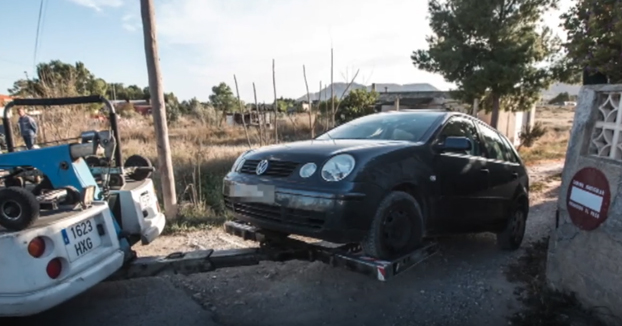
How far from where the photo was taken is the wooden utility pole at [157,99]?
5.52 meters

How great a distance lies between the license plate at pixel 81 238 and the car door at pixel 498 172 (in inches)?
145

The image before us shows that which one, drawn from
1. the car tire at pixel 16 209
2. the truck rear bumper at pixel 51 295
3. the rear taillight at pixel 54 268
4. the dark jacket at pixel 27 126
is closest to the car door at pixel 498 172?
the truck rear bumper at pixel 51 295

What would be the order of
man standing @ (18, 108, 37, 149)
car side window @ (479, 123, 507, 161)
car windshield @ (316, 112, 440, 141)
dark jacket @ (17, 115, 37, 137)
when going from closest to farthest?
1. car windshield @ (316, 112, 440, 141)
2. car side window @ (479, 123, 507, 161)
3. man standing @ (18, 108, 37, 149)
4. dark jacket @ (17, 115, 37, 137)

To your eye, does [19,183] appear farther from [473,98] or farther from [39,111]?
[473,98]

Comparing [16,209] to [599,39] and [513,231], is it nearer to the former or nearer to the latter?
[513,231]

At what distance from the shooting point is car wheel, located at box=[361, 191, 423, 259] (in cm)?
300

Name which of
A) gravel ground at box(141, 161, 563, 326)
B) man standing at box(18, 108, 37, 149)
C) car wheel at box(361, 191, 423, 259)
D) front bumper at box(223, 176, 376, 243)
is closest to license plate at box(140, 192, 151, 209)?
gravel ground at box(141, 161, 563, 326)

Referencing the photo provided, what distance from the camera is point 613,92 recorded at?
3.20m

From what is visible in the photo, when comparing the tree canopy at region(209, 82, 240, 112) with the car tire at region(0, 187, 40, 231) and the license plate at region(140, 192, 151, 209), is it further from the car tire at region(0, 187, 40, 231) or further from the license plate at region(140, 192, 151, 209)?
the car tire at region(0, 187, 40, 231)

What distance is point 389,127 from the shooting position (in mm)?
4035

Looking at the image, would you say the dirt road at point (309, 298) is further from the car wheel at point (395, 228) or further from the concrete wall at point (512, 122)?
the concrete wall at point (512, 122)

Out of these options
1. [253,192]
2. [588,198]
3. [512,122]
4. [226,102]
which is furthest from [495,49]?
[253,192]

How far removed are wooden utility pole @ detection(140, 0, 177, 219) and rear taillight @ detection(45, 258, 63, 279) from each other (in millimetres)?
3284

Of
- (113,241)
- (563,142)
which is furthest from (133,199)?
(563,142)
